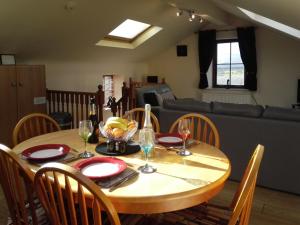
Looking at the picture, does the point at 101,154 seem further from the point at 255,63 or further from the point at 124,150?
the point at 255,63

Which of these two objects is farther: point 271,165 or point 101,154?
point 271,165

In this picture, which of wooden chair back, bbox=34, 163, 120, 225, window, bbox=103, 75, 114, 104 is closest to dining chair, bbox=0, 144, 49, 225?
wooden chair back, bbox=34, 163, 120, 225

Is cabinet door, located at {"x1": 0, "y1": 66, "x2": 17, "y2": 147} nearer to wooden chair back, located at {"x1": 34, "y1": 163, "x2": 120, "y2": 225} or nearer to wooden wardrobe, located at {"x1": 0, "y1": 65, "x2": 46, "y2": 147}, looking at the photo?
wooden wardrobe, located at {"x1": 0, "y1": 65, "x2": 46, "y2": 147}

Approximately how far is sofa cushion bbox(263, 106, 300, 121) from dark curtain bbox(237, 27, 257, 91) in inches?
143

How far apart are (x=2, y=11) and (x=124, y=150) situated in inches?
96.4

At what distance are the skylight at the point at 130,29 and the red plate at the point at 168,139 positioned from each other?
3.94 m

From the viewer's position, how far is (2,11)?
10.5 feet

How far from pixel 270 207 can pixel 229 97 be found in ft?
14.0

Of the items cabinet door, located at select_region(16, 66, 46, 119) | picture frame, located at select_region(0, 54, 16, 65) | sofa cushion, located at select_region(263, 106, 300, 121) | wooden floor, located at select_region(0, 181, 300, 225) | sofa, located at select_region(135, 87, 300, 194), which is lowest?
wooden floor, located at select_region(0, 181, 300, 225)

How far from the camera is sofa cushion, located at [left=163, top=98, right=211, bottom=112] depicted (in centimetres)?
329

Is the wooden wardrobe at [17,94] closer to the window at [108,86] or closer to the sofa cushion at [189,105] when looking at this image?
the sofa cushion at [189,105]

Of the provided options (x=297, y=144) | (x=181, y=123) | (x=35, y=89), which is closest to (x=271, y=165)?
(x=297, y=144)

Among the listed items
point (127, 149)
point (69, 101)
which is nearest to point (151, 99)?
point (69, 101)

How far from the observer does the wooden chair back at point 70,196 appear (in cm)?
105
